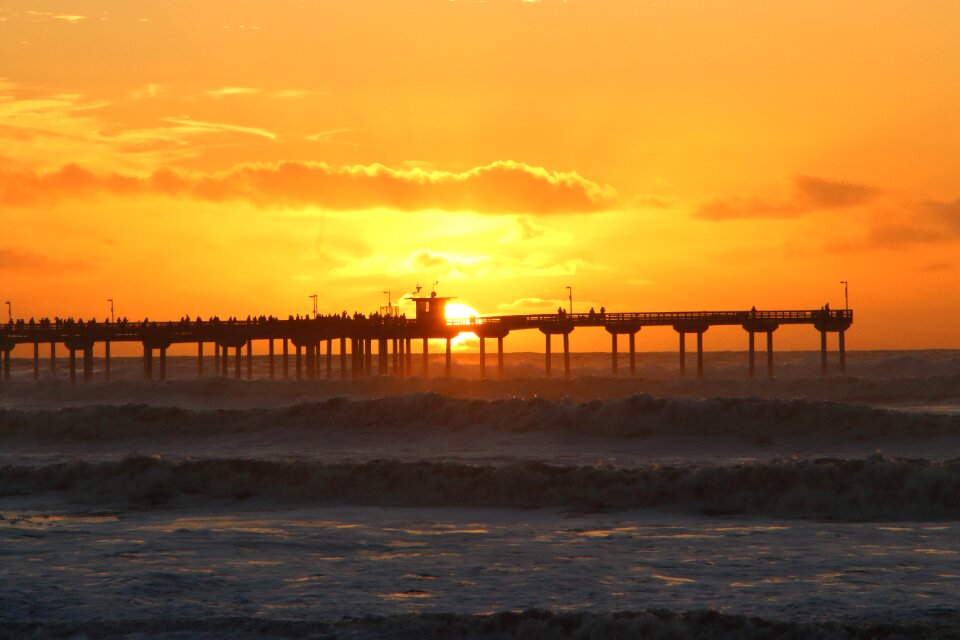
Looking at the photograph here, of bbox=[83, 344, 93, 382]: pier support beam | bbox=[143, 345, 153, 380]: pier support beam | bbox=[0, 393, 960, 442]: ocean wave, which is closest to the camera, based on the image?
bbox=[0, 393, 960, 442]: ocean wave

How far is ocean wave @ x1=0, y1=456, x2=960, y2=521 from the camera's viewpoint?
26281 mm

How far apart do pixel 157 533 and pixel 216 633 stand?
792cm

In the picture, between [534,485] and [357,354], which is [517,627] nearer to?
[534,485]

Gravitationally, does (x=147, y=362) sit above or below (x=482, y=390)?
above

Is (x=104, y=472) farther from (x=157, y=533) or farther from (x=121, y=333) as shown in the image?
(x=121, y=333)

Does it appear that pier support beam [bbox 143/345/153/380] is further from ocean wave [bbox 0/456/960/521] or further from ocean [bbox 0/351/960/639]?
ocean wave [bbox 0/456/960/521]

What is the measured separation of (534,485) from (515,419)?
1622cm

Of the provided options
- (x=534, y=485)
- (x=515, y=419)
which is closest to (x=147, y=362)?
(x=515, y=419)

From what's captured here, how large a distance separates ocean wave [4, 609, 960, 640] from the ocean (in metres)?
0.04

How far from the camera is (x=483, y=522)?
24.8 meters

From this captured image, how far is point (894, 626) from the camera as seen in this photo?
15594mm

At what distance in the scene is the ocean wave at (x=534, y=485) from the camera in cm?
2628

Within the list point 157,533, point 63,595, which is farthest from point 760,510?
point 63,595

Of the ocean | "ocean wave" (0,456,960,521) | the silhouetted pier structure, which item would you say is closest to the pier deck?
A: the silhouetted pier structure
